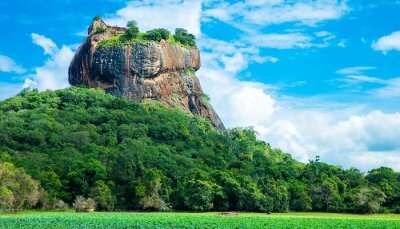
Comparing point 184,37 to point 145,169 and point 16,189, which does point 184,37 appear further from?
point 16,189

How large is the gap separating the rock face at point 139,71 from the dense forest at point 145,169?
19.6 ft

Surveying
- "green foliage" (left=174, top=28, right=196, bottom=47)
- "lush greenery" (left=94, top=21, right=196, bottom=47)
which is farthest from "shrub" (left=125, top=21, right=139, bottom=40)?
"green foliage" (left=174, top=28, right=196, bottom=47)

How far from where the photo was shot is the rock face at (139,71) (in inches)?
5655

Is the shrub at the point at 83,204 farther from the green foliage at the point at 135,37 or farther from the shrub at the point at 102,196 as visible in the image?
the green foliage at the point at 135,37

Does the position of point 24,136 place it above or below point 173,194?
above

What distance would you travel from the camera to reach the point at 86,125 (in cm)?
12619

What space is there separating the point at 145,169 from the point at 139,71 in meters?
45.5

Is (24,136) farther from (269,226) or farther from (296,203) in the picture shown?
(269,226)

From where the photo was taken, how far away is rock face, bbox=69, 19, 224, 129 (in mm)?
143625

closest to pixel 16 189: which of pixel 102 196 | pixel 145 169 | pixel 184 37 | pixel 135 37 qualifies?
pixel 102 196

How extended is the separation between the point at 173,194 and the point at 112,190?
8732mm

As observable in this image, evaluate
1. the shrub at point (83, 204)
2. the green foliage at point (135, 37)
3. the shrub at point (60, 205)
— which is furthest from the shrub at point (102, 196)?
the green foliage at point (135, 37)

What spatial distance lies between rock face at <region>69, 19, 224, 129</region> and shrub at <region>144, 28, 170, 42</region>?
1.37 metres

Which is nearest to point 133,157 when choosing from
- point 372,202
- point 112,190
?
point 112,190
